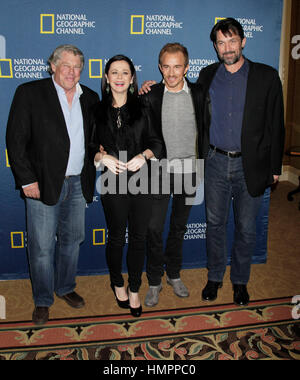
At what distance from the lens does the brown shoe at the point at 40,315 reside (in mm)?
2842

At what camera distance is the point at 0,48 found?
3.04m

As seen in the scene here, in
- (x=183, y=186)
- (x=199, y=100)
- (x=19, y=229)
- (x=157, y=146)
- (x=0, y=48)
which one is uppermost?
(x=0, y=48)

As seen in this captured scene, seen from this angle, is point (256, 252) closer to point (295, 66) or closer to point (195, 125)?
point (195, 125)

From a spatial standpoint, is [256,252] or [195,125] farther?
[256,252]

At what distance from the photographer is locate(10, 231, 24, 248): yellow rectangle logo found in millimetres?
3428

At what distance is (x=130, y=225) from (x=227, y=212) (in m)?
0.83

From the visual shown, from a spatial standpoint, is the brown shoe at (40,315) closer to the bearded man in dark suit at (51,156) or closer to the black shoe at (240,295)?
the bearded man in dark suit at (51,156)

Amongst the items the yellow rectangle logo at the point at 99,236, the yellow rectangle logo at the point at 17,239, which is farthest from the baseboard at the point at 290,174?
the yellow rectangle logo at the point at 17,239

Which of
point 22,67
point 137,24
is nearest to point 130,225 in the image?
point 22,67

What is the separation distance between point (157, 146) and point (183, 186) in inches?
15.8

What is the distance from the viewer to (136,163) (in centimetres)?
253

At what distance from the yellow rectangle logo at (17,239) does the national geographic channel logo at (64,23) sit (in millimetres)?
1703

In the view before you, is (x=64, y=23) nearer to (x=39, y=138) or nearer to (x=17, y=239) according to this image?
(x=39, y=138)

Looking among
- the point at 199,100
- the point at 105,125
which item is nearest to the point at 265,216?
the point at 199,100
